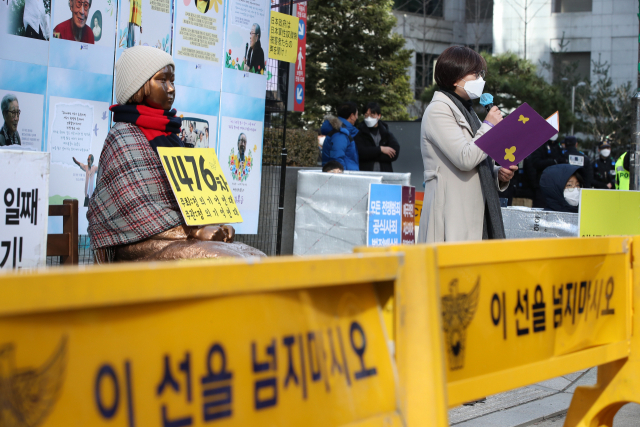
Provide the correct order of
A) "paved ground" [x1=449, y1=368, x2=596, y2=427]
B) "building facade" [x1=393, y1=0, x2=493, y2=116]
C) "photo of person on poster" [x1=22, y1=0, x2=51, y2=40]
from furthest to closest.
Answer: "building facade" [x1=393, y1=0, x2=493, y2=116] < "photo of person on poster" [x1=22, y1=0, x2=51, y2=40] < "paved ground" [x1=449, y1=368, x2=596, y2=427]

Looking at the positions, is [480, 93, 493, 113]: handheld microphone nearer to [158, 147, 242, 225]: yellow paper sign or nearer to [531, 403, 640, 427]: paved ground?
[158, 147, 242, 225]: yellow paper sign

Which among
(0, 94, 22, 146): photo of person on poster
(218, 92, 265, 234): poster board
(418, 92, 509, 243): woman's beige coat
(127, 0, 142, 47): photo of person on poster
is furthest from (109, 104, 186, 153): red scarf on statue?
(218, 92, 265, 234): poster board

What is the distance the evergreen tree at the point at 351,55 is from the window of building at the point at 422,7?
10.4m

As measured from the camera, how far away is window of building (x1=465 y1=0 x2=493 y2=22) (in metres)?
39.8

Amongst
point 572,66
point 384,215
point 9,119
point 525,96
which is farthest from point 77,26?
point 572,66

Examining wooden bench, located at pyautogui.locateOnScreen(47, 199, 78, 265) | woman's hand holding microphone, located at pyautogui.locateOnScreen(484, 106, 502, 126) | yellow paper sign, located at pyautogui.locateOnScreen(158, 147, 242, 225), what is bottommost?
wooden bench, located at pyautogui.locateOnScreen(47, 199, 78, 265)

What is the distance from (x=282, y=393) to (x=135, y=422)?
39 centimetres

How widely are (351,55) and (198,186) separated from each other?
77.5ft

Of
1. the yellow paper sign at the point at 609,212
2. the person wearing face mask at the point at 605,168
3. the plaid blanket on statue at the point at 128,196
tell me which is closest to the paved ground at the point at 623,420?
the yellow paper sign at the point at 609,212

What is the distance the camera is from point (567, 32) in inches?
1478

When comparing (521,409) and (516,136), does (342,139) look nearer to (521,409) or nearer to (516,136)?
(521,409)

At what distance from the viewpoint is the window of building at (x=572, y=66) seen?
35.1 m

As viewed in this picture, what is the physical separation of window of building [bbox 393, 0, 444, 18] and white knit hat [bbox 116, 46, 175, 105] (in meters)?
34.5

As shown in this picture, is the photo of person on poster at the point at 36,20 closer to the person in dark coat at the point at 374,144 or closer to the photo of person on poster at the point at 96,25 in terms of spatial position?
the photo of person on poster at the point at 96,25
